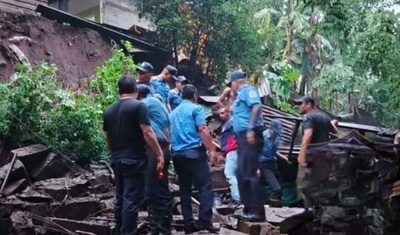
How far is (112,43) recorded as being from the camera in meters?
16.5

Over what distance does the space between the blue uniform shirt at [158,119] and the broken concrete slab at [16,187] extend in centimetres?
359

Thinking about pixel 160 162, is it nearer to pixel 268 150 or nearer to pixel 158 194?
pixel 158 194

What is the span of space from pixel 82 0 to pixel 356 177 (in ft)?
54.1

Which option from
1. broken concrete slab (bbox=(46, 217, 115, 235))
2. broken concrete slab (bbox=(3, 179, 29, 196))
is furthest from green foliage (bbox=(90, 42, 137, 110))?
broken concrete slab (bbox=(46, 217, 115, 235))

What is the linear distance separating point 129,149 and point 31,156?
4.58 metres

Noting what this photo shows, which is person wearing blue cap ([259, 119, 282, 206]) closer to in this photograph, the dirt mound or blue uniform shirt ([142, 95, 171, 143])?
blue uniform shirt ([142, 95, 171, 143])

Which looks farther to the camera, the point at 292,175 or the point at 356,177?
the point at 292,175

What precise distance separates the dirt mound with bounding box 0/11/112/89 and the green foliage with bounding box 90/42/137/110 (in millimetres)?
1691

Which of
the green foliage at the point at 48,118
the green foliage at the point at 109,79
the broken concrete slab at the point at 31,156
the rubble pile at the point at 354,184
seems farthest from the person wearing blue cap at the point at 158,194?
the green foliage at the point at 109,79

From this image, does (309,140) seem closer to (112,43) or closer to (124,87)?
(124,87)

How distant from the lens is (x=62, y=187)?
9047 millimetres

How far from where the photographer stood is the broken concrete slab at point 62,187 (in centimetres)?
886

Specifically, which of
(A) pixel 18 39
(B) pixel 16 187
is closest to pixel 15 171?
(B) pixel 16 187

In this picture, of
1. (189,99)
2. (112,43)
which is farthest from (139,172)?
(112,43)
